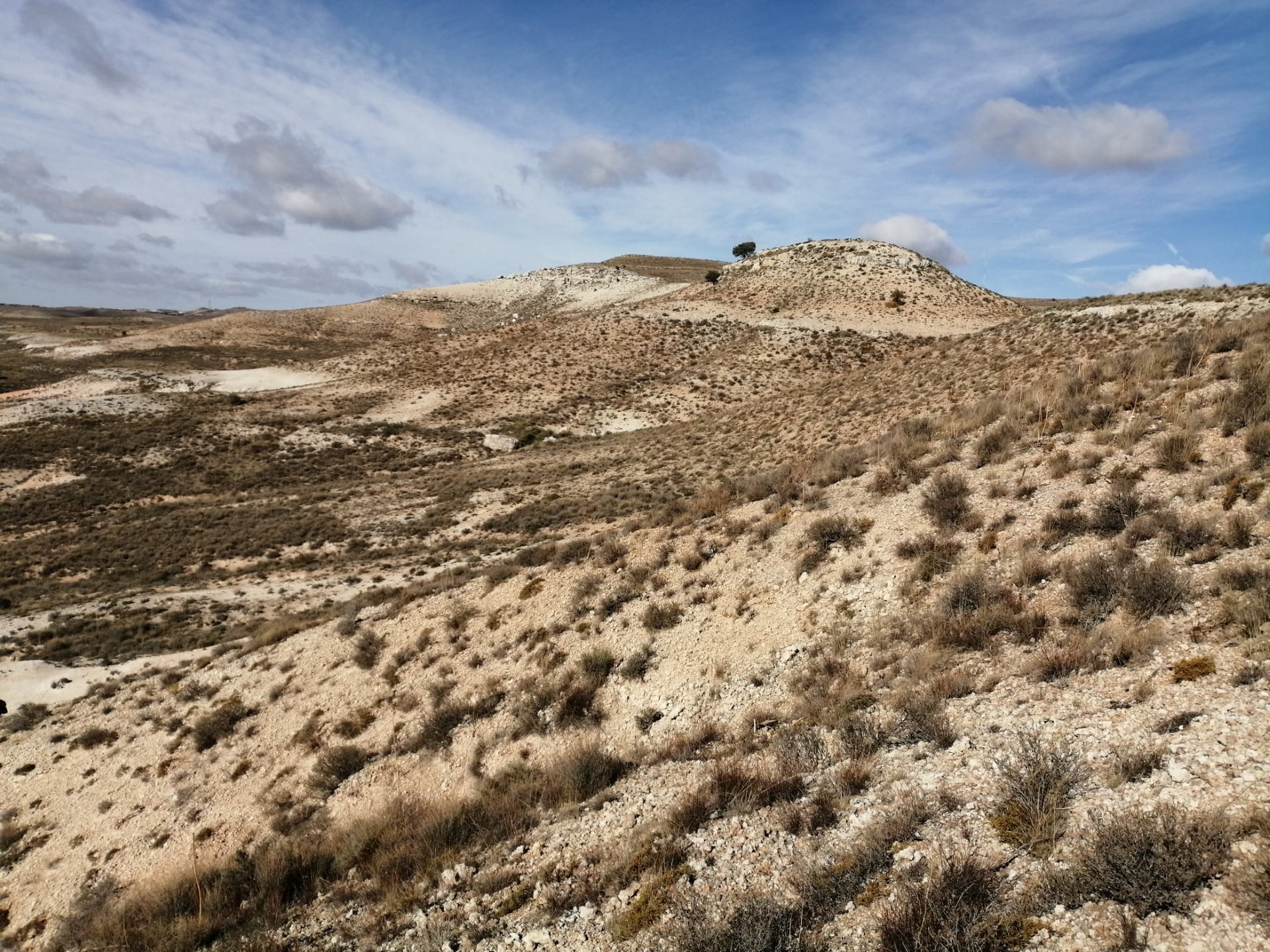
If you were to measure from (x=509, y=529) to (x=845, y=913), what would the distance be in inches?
914

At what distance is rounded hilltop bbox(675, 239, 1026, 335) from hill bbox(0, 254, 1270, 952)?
34011 mm

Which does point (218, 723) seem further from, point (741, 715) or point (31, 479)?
point (31, 479)

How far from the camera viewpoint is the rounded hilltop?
5803cm

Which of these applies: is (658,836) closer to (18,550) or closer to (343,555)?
(343,555)

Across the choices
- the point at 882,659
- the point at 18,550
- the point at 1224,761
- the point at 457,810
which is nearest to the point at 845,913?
the point at 1224,761

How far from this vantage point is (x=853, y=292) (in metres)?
63.2

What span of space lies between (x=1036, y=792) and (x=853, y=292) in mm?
64615

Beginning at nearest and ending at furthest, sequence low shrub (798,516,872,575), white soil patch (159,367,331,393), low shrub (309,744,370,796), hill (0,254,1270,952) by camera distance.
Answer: hill (0,254,1270,952) → low shrub (309,744,370,796) → low shrub (798,516,872,575) → white soil patch (159,367,331,393)

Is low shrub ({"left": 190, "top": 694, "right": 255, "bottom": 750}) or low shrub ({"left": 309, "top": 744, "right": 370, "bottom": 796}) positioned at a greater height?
low shrub ({"left": 309, "top": 744, "right": 370, "bottom": 796})

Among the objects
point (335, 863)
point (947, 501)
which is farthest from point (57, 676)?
point (947, 501)

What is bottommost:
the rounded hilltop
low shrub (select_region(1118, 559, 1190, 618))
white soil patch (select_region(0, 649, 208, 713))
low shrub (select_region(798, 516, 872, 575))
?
white soil patch (select_region(0, 649, 208, 713))

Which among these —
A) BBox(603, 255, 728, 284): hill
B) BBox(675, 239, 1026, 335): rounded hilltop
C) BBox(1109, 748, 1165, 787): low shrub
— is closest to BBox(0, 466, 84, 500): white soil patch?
BBox(1109, 748, 1165, 787): low shrub

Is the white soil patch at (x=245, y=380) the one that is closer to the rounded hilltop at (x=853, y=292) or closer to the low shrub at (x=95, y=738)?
the rounded hilltop at (x=853, y=292)

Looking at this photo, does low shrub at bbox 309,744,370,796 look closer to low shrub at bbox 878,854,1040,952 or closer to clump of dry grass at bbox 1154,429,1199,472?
low shrub at bbox 878,854,1040,952
